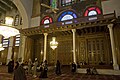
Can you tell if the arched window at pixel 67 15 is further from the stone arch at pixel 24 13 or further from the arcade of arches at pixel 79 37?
the stone arch at pixel 24 13

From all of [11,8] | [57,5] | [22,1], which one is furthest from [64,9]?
[11,8]

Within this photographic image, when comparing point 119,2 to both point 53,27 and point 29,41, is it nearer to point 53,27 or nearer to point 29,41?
point 53,27

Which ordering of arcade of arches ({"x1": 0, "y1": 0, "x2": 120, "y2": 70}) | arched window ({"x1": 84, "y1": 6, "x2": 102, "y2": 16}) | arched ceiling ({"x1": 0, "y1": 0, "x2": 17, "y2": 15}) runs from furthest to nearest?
arched ceiling ({"x1": 0, "y1": 0, "x2": 17, "y2": 15}) → arched window ({"x1": 84, "y1": 6, "x2": 102, "y2": 16}) → arcade of arches ({"x1": 0, "y1": 0, "x2": 120, "y2": 70})

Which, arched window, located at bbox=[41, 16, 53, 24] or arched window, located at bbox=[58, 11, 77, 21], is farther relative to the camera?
arched window, located at bbox=[41, 16, 53, 24]

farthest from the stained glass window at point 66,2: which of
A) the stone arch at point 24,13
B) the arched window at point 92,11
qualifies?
the stone arch at point 24,13

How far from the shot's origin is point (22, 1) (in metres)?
14.2

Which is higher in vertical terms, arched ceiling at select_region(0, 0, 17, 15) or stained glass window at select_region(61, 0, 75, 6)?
arched ceiling at select_region(0, 0, 17, 15)

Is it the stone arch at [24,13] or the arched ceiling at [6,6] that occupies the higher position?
the arched ceiling at [6,6]

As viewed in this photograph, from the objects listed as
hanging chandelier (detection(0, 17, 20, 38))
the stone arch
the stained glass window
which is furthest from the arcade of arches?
hanging chandelier (detection(0, 17, 20, 38))

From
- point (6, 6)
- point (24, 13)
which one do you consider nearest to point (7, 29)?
point (24, 13)

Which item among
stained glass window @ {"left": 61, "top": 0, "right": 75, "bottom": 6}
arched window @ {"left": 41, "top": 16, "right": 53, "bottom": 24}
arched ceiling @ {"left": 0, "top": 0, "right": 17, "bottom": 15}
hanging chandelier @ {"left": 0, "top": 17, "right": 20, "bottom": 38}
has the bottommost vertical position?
hanging chandelier @ {"left": 0, "top": 17, "right": 20, "bottom": 38}

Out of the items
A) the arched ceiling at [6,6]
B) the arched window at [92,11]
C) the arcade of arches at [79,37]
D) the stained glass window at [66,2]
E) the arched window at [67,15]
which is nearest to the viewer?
the arcade of arches at [79,37]

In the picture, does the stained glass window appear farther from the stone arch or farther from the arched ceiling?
the arched ceiling

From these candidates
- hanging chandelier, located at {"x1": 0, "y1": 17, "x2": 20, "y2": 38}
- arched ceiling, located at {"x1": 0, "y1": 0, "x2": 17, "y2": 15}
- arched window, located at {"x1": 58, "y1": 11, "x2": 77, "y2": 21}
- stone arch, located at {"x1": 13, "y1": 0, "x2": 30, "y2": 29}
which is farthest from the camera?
arched ceiling, located at {"x1": 0, "y1": 0, "x2": 17, "y2": 15}
